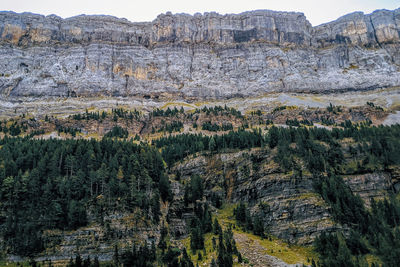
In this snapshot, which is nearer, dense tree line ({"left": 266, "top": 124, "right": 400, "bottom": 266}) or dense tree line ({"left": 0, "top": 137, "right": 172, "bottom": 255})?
dense tree line ({"left": 266, "top": 124, "right": 400, "bottom": 266})

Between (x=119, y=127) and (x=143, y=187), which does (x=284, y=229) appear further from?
(x=119, y=127)

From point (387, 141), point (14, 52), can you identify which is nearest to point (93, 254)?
point (387, 141)

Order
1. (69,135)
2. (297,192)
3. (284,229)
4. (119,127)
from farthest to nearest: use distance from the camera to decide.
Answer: (119,127)
(69,135)
(297,192)
(284,229)

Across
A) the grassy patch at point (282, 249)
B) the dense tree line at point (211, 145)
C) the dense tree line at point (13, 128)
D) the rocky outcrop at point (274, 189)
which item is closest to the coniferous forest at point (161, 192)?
the dense tree line at point (211, 145)

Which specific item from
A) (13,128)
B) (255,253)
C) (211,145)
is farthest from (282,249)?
(13,128)

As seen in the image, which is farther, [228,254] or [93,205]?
[93,205]


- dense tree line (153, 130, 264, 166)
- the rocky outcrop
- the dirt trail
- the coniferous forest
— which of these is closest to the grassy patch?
the dirt trail

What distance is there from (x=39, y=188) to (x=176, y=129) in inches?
3028

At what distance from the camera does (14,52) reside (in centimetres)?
19488

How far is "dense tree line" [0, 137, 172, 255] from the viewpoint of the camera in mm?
62688

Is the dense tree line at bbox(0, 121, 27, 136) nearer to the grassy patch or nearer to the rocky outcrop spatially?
the rocky outcrop

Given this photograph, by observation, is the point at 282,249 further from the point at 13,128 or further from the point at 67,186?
the point at 13,128

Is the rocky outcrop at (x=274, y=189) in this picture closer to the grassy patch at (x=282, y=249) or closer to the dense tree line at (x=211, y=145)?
the grassy patch at (x=282, y=249)

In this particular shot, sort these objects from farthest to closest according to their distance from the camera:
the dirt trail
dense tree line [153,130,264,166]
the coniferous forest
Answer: dense tree line [153,130,264,166] → the coniferous forest → the dirt trail
